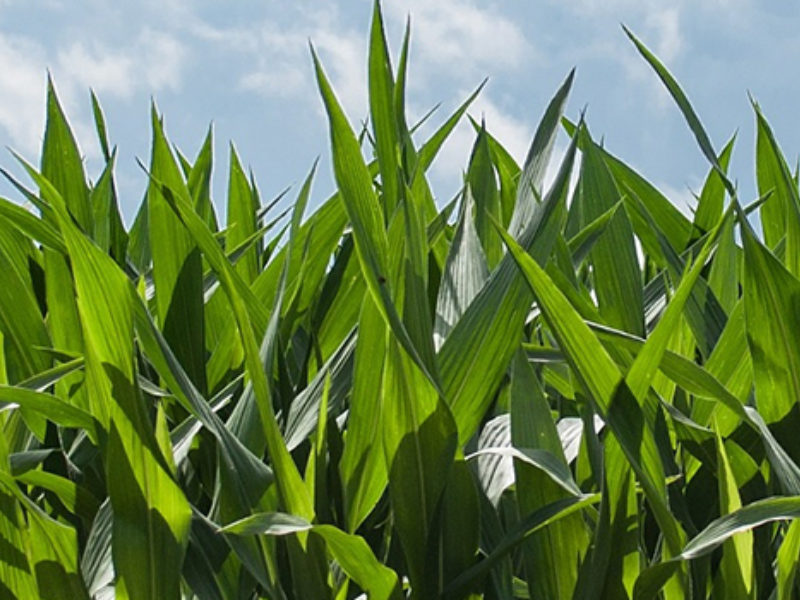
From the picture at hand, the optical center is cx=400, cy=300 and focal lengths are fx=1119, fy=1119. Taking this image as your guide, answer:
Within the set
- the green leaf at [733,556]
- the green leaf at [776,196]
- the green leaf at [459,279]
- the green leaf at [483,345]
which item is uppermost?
the green leaf at [776,196]

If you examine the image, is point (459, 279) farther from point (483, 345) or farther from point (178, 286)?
point (178, 286)

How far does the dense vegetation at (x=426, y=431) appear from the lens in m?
0.51

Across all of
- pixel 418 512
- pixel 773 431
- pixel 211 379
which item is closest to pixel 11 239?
pixel 211 379

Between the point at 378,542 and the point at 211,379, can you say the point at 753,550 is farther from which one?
the point at 211,379

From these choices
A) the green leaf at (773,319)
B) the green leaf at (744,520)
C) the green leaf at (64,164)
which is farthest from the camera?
the green leaf at (64,164)

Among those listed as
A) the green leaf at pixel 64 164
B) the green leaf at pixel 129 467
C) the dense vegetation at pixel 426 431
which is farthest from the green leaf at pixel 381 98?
the green leaf at pixel 64 164

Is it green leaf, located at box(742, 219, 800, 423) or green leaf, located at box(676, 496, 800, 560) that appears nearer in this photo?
green leaf, located at box(676, 496, 800, 560)

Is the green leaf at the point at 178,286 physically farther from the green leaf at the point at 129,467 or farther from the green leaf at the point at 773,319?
the green leaf at the point at 773,319

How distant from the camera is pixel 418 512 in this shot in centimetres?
52

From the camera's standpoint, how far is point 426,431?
20.1 inches

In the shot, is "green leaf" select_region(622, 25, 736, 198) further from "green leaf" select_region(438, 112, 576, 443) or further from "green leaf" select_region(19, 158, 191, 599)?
"green leaf" select_region(19, 158, 191, 599)

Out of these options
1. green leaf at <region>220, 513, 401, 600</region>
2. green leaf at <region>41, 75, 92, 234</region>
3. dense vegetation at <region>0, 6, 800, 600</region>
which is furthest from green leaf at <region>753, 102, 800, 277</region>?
green leaf at <region>41, 75, 92, 234</region>

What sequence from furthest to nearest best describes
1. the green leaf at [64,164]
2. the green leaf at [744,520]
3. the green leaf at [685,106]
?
the green leaf at [64,164], the green leaf at [685,106], the green leaf at [744,520]

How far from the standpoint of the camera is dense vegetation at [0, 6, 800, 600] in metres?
0.51
